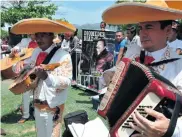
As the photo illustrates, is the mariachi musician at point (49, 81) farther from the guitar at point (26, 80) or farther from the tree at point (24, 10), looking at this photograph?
the tree at point (24, 10)

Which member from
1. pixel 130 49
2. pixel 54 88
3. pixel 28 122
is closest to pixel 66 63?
pixel 54 88

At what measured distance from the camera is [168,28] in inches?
83.0

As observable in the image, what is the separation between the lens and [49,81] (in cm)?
350

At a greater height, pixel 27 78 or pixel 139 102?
pixel 139 102

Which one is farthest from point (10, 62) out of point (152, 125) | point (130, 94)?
point (152, 125)

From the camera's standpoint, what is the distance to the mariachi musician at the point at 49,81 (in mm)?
3621

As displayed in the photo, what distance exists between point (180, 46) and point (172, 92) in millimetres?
3707

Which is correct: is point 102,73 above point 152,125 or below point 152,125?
below

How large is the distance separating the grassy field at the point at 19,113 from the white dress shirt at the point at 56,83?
88.5 inches

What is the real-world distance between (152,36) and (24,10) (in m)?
19.9

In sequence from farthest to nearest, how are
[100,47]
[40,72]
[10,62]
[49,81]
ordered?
[100,47] < [10,62] < [49,81] < [40,72]

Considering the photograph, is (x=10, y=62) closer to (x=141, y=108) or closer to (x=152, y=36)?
(x=152, y=36)

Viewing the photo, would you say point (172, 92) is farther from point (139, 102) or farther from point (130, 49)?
point (130, 49)

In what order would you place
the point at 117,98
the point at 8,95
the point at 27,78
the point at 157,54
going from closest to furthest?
the point at 117,98 < the point at 157,54 < the point at 27,78 < the point at 8,95
